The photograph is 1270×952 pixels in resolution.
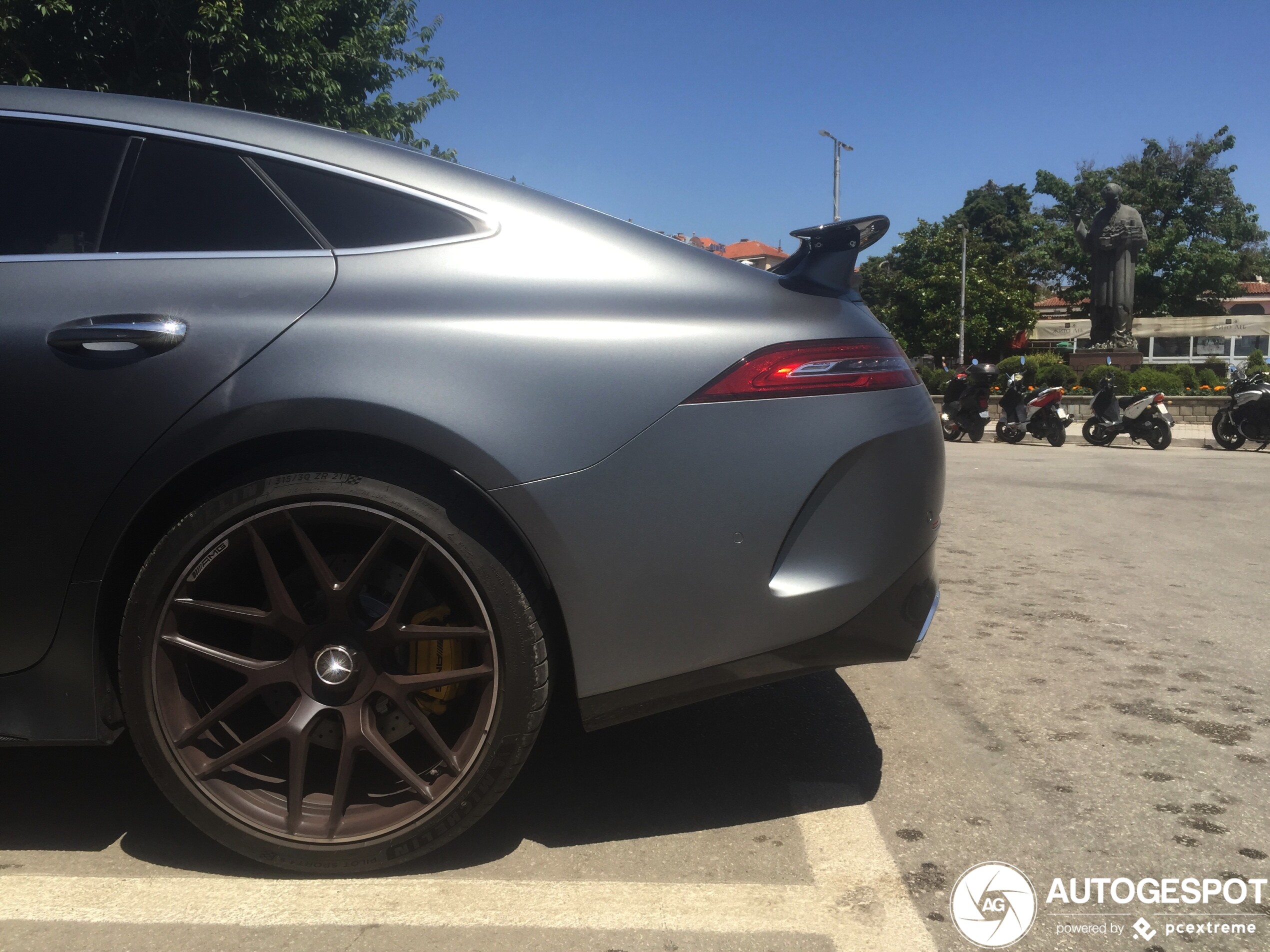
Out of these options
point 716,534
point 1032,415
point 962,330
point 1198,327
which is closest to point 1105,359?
point 1032,415

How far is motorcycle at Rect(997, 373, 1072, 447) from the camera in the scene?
55.9 ft

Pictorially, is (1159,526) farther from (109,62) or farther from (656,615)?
(109,62)

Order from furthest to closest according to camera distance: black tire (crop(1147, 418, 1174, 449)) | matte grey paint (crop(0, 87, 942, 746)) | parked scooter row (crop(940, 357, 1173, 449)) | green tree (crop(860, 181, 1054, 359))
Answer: green tree (crop(860, 181, 1054, 359)) < black tire (crop(1147, 418, 1174, 449)) < parked scooter row (crop(940, 357, 1173, 449)) < matte grey paint (crop(0, 87, 942, 746))

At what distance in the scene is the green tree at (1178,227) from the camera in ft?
174

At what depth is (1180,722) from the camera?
10.5 ft

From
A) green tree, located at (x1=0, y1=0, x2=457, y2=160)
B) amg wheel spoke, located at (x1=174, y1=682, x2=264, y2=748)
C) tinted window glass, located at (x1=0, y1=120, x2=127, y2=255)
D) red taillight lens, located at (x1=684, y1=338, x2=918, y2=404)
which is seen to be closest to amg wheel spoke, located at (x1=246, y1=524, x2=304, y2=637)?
amg wheel spoke, located at (x1=174, y1=682, x2=264, y2=748)

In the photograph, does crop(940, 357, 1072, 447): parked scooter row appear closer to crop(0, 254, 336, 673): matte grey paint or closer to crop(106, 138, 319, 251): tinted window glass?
crop(106, 138, 319, 251): tinted window glass

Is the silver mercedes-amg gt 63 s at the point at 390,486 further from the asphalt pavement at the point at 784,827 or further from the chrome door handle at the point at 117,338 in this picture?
the asphalt pavement at the point at 784,827

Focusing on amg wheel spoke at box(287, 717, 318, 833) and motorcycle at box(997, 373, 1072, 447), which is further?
motorcycle at box(997, 373, 1072, 447)

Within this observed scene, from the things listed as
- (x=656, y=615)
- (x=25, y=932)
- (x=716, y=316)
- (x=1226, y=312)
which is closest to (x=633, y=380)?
(x=716, y=316)

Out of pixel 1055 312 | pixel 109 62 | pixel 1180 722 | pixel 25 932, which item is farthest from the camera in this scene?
pixel 1055 312

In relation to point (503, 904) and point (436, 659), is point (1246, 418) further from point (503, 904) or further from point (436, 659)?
point (503, 904)

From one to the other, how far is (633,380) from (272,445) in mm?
756

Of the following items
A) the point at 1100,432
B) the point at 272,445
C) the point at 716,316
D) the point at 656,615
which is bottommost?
the point at 1100,432
